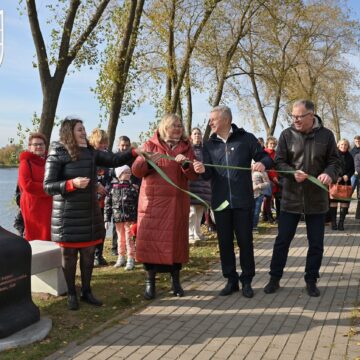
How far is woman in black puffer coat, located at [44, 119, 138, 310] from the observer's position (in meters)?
4.77

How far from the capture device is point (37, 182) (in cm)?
587

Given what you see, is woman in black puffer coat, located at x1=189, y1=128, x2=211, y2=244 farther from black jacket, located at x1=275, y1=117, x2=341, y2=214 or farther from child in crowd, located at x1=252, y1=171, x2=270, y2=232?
black jacket, located at x1=275, y1=117, x2=341, y2=214

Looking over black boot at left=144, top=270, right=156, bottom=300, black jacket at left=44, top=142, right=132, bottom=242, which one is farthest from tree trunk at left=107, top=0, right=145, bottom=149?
black jacket at left=44, top=142, right=132, bottom=242

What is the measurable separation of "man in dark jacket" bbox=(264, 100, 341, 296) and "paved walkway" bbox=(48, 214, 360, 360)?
48 centimetres

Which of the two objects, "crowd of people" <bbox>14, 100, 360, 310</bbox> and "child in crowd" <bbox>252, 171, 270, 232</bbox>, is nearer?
"crowd of people" <bbox>14, 100, 360, 310</bbox>

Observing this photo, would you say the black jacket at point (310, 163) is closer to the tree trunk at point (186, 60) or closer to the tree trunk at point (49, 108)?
the tree trunk at point (49, 108)

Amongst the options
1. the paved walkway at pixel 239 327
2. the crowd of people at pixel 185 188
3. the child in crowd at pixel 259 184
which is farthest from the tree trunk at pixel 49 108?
the paved walkway at pixel 239 327

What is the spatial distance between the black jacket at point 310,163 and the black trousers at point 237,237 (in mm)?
547

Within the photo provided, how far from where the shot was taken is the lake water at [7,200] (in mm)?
11085

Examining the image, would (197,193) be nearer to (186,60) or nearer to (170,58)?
(170,58)

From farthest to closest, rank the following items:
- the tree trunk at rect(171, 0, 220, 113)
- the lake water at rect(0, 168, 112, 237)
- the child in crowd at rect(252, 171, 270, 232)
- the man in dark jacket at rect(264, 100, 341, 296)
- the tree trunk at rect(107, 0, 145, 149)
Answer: the tree trunk at rect(171, 0, 220, 113)
the tree trunk at rect(107, 0, 145, 149)
the lake water at rect(0, 168, 112, 237)
the child in crowd at rect(252, 171, 270, 232)
the man in dark jacket at rect(264, 100, 341, 296)

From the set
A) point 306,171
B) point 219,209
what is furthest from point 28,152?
point 306,171

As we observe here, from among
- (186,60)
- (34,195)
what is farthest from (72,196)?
(186,60)

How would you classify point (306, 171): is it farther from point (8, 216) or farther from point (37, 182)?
point (8, 216)
